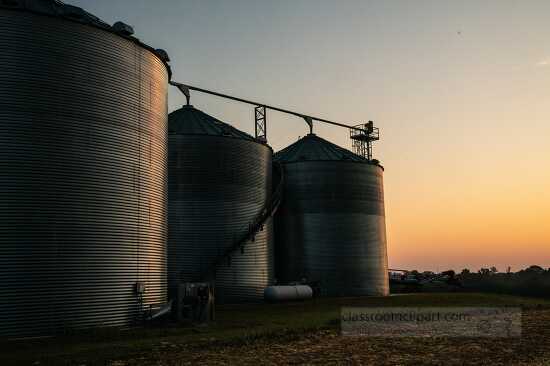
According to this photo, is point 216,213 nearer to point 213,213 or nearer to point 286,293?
point 213,213

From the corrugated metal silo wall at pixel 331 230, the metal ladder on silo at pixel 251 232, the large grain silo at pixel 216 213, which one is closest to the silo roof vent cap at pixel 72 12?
the large grain silo at pixel 216 213

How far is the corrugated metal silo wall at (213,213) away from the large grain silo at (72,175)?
39.4 feet

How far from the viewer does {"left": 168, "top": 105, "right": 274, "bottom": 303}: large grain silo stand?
4066 centimetres

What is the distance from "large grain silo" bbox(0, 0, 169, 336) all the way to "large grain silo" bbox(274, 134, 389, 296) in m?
25.8

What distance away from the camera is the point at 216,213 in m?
41.8

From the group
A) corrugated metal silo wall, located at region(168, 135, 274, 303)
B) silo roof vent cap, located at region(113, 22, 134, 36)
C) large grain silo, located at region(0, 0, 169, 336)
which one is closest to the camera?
large grain silo, located at region(0, 0, 169, 336)

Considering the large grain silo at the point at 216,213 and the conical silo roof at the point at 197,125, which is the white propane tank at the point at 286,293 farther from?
the conical silo roof at the point at 197,125

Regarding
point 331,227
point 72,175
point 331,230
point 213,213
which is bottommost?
point 331,230

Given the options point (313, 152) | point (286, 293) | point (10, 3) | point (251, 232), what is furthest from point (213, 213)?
point (10, 3)

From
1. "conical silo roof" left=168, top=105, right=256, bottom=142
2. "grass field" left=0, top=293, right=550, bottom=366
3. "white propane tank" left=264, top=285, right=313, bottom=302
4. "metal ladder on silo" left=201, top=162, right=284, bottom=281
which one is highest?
"conical silo roof" left=168, top=105, right=256, bottom=142

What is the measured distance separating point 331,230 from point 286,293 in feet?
37.5

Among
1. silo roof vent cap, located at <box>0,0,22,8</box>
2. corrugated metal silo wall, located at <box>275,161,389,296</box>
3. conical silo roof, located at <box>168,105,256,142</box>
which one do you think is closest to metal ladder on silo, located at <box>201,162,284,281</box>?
corrugated metal silo wall, located at <box>275,161,389,296</box>

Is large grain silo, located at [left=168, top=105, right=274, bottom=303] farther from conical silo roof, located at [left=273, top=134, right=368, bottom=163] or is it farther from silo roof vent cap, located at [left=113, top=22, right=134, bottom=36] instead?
silo roof vent cap, located at [left=113, top=22, right=134, bottom=36]

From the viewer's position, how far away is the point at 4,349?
65.2ft
